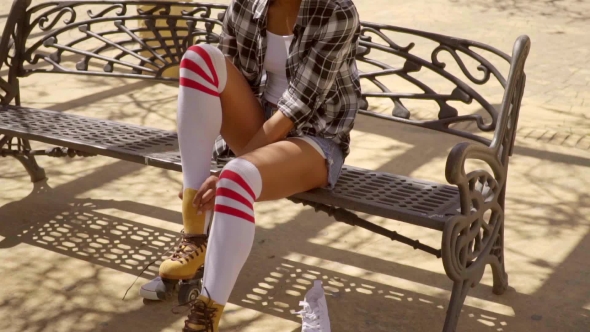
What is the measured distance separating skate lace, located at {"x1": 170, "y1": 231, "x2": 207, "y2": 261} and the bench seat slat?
0.35 metres

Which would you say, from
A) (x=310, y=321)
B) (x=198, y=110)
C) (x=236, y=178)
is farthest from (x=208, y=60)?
(x=310, y=321)

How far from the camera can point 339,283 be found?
3.53 metres

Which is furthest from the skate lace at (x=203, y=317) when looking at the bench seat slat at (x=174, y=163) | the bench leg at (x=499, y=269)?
the bench leg at (x=499, y=269)

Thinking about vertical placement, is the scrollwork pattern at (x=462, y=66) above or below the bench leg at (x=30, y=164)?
above

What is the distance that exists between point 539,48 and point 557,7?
2041 mm

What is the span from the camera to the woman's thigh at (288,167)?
2846 mm

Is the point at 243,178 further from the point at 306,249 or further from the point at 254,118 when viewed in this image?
the point at 306,249

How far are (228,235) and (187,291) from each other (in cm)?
59

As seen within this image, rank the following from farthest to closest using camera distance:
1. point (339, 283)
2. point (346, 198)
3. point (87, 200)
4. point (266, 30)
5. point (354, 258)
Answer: point (87, 200)
point (354, 258)
point (339, 283)
point (266, 30)
point (346, 198)

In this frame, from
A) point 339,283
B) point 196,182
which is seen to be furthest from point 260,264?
point 196,182

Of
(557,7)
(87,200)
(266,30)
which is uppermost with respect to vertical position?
(266,30)

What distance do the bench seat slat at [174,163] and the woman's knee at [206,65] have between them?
382 mm

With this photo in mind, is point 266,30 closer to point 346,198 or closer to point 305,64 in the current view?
point 305,64

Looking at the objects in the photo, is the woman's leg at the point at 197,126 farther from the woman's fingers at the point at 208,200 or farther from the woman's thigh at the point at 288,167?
the woman's thigh at the point at 288,167
